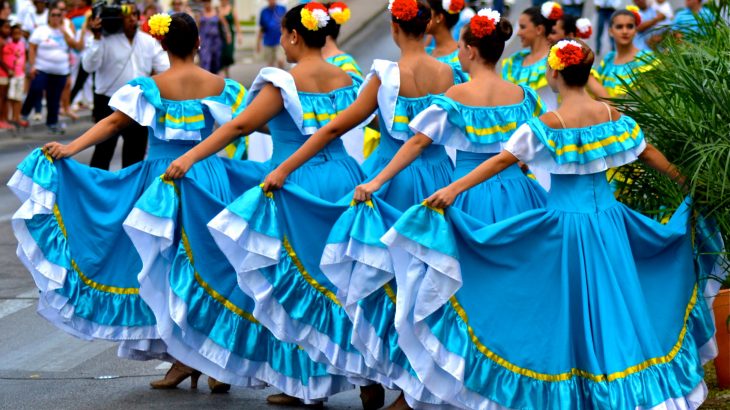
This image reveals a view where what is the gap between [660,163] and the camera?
6.38 metres

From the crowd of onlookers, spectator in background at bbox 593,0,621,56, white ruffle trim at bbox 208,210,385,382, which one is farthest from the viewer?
spectator in background at bbox 593,0,621,56

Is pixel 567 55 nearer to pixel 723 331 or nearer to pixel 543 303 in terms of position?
pixel 543 303

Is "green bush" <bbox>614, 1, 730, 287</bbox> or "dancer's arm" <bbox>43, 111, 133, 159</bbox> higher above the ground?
"green bush" <bbox>614, 1, 730, 287</bbox>

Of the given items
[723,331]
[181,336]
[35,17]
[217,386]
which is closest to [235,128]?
[181,336]

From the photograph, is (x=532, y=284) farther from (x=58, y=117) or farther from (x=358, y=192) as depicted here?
(x=58, y=117)

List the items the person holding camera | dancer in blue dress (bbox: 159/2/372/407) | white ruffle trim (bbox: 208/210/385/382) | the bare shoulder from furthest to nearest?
the person holding camera < dancer in blue dress (bbox: 159/2/372/407) < white ruffle trim (bbox: 208/210/385/382) < the bare shoulder

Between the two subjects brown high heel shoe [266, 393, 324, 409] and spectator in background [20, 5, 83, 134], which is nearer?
brown high heel shoe [266, 393, 324, 409]

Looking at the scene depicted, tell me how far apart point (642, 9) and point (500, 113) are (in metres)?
13.6

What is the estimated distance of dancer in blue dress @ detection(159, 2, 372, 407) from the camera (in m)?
6.70

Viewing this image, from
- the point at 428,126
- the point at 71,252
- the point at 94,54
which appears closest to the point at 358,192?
the point at 428,126

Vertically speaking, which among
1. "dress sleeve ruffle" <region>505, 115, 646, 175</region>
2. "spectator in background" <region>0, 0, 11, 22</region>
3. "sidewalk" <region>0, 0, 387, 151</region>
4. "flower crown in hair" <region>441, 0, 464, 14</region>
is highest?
"dress sleeve ruffle" <region>505, 115, 646, 175</region>

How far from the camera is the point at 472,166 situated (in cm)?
677

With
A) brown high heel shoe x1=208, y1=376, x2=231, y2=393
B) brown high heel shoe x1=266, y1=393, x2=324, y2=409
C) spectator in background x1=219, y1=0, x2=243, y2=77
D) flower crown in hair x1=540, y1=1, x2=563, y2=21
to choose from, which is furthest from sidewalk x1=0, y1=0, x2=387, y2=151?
brown high heel shoe x1=266, y1=393, x2=324, y2=409

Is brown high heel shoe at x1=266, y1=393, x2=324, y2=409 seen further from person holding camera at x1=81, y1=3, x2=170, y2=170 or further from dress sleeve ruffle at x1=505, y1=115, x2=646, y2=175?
person holding camera at x1=81, y1=3, x2=170, y2=170
